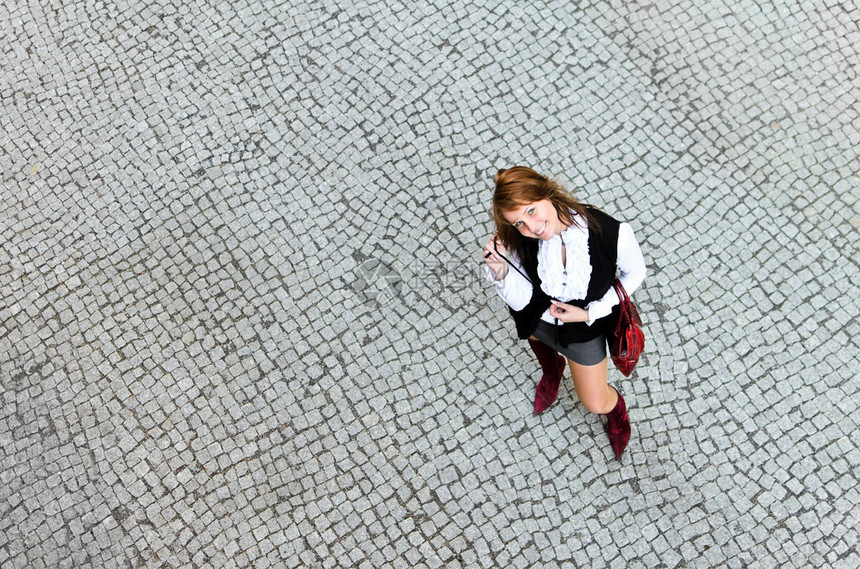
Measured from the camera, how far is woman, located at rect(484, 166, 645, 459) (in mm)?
3201

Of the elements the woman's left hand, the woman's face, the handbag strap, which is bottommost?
the woman's left hand

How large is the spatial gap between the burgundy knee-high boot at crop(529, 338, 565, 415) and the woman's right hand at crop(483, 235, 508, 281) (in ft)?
3.19

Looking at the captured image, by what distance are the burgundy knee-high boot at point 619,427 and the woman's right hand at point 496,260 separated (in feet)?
5.21

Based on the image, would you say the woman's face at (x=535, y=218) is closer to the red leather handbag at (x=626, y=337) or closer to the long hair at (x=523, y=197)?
the long hair at (x=523, y=197)

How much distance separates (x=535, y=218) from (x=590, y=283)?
599 millimetres

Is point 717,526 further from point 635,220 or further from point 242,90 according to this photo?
point 242,90

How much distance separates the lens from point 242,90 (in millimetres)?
6277

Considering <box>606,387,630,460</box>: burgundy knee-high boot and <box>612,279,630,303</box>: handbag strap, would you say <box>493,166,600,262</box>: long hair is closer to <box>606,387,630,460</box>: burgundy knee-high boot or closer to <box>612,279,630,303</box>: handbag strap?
<box>612,279,630,303</box>: handbag strap

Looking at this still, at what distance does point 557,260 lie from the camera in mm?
3535

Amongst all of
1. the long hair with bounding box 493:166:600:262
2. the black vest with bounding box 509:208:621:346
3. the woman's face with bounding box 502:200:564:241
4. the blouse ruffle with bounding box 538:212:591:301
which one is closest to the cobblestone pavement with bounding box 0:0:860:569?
the black vest with bounding box 509:208:621:346

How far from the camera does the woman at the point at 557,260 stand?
3.20 m

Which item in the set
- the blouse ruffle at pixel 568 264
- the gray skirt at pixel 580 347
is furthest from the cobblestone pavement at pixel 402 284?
the blouse ruffle at pixel 568 264

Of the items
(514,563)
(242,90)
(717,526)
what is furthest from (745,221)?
(242,90)

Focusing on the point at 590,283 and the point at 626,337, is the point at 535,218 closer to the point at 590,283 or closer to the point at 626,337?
the point at 590,283
